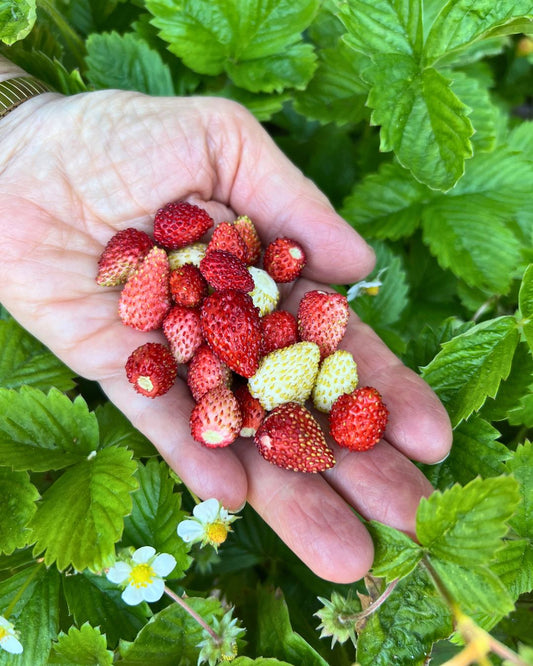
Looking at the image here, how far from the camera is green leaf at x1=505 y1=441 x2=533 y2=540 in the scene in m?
1.45

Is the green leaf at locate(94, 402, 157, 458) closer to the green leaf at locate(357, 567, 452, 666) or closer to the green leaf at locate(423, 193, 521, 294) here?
the green leaf at locate(357, 567, 452, 666)

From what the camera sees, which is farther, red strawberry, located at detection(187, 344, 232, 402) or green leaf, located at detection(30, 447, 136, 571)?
red strawberry, located at detection(187, 344, 232, 402)

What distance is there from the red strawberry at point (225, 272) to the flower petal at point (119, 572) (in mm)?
750

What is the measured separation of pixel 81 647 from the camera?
1412 millimetres

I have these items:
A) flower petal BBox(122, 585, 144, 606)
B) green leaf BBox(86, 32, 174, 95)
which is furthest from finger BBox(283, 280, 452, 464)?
green leaf BBox(86, 32, 174, 95)

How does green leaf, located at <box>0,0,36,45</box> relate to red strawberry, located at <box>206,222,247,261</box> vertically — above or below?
above

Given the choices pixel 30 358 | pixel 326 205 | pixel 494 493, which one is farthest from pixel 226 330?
pixel 494 493

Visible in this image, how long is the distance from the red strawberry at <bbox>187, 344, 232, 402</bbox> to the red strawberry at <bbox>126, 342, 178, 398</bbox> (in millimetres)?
71

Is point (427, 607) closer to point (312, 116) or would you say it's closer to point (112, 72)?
point (312, 116)

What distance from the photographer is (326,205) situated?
5.89ft

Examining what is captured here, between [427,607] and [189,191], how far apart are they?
4.37 feet

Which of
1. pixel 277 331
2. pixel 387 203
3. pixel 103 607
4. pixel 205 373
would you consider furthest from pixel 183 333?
pixel 387 203

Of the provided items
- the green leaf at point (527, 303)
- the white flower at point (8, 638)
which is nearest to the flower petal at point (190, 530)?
the white flower at point (8, 638)

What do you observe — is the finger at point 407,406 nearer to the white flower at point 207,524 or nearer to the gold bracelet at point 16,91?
the white flower at point 207,524
